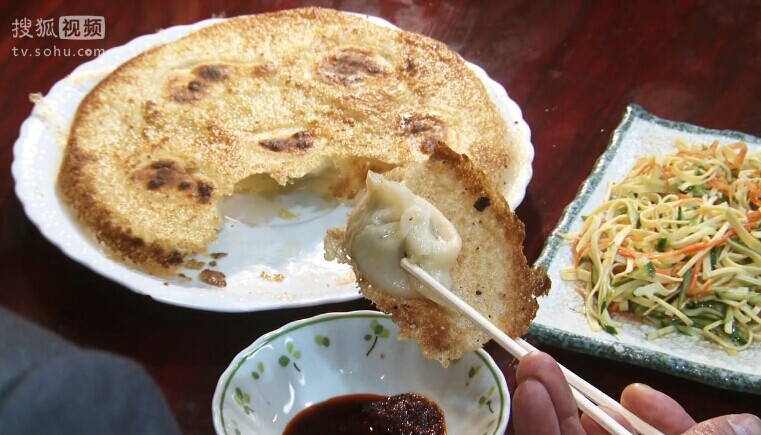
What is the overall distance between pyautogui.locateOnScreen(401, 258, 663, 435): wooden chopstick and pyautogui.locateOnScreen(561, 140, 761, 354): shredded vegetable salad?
89 centimetres

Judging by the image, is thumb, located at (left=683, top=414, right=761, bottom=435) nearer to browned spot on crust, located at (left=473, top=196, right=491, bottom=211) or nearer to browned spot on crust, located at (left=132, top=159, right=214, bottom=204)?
browned spot on crust, located at (left=473, top=196, right=491, bottom=211)

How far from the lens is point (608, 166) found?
9.79 feet

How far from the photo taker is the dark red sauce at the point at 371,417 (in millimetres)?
1771

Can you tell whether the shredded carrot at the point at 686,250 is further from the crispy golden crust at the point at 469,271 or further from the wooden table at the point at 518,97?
the crispy golden crust at the point at 469,271

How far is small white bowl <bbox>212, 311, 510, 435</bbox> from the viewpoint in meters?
Answer: 1.72

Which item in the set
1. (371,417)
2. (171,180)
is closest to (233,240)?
(171,180)

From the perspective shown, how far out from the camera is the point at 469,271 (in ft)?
5.28

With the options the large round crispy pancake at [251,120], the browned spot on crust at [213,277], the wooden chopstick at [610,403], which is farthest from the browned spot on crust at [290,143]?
the wooden chopstick at [610,403]

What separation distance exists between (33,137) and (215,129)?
0.67 meters

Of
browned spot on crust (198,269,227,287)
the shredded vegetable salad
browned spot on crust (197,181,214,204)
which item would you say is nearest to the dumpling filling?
browned spot on crust (198,269,227,287)

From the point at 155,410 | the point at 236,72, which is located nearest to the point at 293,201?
the point at 236,72

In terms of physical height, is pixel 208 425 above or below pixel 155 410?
below

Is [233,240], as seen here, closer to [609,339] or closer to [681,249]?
[609,339]

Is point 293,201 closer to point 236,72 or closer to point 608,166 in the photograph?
point 236,72
